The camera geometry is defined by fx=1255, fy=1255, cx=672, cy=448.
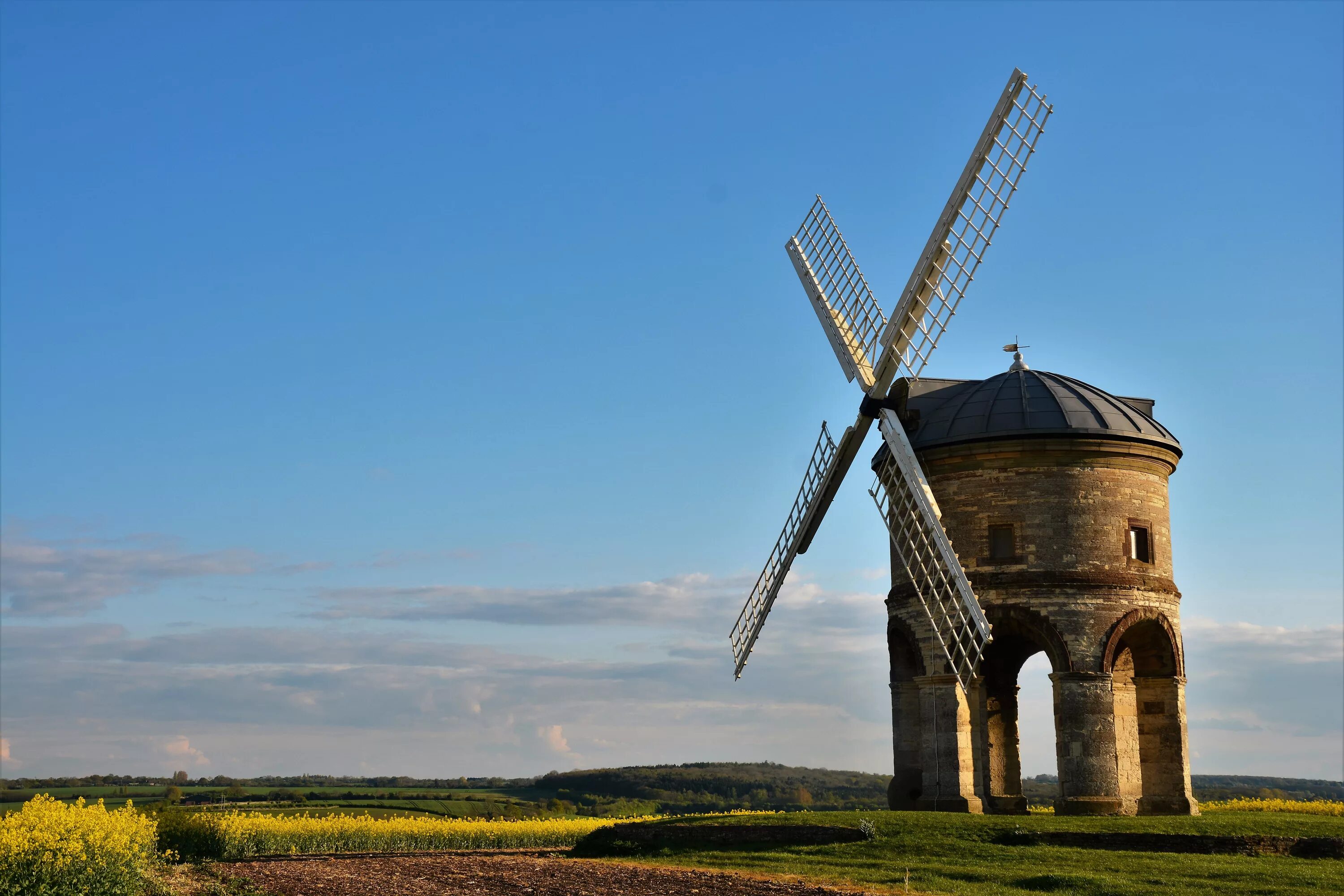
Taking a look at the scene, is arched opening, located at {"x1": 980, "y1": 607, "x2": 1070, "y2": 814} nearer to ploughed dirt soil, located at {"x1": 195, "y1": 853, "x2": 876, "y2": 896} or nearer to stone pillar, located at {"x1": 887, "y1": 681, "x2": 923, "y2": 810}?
stone pillar, located at {"x1": 887, "y1": 681, "x2": 923, "y2": 810}

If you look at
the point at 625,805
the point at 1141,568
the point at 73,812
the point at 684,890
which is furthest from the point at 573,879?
the point at 625,805

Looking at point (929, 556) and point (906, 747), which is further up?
point (929, 556)

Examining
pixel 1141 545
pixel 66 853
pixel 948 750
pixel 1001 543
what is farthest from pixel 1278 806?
pixel 66 853

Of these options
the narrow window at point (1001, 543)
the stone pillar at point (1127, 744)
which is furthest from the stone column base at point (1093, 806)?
the narrow window at point (1001, 543)

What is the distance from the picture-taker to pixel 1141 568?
30.3 metres

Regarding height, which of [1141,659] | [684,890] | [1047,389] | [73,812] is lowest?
[684,890]

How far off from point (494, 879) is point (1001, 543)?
14.7 m

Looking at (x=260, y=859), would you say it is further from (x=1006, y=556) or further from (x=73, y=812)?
(x=1006, y=556)

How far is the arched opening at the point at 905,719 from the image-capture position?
31719 millimetres

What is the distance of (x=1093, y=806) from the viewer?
93.6 feet

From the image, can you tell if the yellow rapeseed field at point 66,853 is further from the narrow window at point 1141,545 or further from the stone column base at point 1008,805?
the narrow window at point 1141,545

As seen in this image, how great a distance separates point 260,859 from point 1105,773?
1910 centimetres

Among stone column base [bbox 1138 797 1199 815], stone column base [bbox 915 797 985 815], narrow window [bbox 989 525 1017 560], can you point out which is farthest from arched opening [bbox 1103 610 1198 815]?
stone column base [bbox 915 797 985 815]

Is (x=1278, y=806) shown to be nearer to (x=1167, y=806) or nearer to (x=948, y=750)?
(x=1167, y=806)
